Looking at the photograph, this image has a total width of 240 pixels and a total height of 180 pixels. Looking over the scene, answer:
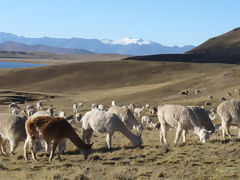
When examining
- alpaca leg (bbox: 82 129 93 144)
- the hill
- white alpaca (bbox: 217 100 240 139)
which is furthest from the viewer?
the hill

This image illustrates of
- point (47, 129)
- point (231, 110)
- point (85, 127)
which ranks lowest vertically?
point (85, 127)

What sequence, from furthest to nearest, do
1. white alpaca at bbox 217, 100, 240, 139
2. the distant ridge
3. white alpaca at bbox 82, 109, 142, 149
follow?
the distant ridge
white alpaca at bbox 217, 100, 240, 139
white alpaca at bbox 82, 109, 142, 149

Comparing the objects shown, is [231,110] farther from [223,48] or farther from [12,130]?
[223,48]

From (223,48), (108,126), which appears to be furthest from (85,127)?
(223,48)

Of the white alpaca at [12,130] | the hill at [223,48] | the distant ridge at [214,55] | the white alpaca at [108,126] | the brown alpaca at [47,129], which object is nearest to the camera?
the brown alpaca at [47,129]

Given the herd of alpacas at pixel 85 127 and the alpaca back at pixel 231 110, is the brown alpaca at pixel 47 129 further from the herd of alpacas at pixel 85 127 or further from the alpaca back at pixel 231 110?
the alpaca back at pixel 231 110

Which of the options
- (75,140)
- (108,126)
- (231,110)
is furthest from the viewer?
(231,110)

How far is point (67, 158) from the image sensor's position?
1311 centimetres

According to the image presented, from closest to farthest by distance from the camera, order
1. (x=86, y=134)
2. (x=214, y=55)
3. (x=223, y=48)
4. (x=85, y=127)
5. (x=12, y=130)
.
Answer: (x=12, y=130)
(x=85, y=127)
(x=86, y=134)
(x=214, y=55)
(x=223, y=48)

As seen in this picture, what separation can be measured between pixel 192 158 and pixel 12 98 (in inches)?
2061

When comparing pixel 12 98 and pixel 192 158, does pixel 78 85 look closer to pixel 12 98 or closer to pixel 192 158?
pixel 12 98

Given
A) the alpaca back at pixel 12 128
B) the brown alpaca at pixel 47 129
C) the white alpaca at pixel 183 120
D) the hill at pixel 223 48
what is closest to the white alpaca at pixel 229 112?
the white alpaca at pixel 183 120

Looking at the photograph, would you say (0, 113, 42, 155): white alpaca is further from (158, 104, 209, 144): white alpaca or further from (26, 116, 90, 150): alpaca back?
(158, 104, 209, 144): white alpaca

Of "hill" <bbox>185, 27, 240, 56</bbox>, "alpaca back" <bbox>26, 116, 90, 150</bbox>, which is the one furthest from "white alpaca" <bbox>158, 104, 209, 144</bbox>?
"hill" <bbox>185, 27, 240, 56</bbox>
